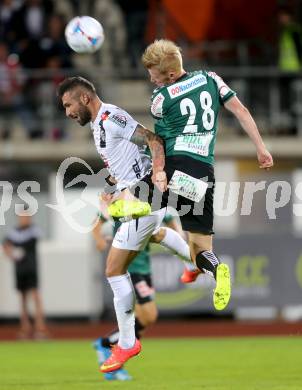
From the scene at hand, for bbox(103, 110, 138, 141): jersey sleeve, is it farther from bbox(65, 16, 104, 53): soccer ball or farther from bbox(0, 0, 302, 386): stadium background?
bbox(0, 0, 302, 386): stadium background

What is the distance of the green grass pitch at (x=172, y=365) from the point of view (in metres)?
10.5

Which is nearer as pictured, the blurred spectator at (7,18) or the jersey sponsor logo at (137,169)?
the jersey sponsor logo at (137,169)

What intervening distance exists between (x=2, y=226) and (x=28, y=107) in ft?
7.57

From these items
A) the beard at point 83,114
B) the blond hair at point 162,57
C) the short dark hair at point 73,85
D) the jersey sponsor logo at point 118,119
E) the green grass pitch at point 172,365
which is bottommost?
the green grass pitch at point 172,365

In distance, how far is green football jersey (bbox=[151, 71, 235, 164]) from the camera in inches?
376

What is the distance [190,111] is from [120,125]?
0.61 metres

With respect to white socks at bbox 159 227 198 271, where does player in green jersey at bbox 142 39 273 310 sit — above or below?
above

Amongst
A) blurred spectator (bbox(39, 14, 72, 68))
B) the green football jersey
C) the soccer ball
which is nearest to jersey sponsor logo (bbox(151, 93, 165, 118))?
the green football jersey

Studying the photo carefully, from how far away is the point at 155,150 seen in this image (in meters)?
9.46

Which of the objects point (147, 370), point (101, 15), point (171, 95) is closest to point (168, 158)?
point (171, 95)

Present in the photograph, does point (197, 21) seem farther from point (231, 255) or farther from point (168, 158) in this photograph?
point (168, 158)

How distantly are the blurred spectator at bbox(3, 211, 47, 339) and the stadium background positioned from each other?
1147 mm

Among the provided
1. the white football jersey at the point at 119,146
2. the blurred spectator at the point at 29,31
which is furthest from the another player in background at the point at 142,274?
the blurred spectator at the point at 29,31

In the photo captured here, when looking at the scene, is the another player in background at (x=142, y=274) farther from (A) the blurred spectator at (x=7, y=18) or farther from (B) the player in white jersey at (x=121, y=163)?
(A) the blurred spectator at (x=7, y=18)
